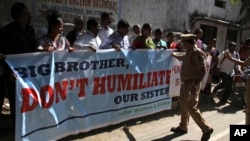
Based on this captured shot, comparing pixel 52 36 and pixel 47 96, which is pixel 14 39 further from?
pixel 47 96

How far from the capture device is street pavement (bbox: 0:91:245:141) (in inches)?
206

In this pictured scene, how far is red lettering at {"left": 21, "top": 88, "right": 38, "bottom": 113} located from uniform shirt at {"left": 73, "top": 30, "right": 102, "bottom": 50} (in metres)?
1.22

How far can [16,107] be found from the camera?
4.18 metres

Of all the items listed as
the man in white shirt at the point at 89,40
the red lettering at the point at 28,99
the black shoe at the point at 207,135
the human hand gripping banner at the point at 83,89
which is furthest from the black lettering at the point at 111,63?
the black shoe at the point at 207,135

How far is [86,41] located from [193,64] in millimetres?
1735

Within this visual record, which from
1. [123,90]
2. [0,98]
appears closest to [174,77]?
[123,90]

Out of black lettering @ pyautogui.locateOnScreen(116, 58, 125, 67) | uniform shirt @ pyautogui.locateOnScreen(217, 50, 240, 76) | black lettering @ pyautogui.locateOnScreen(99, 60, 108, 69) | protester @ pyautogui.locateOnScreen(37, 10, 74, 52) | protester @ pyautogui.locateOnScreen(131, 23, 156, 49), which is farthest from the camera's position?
uniform shirt @ pyautogui.locateOnScreen(217, 50, 240, 76)

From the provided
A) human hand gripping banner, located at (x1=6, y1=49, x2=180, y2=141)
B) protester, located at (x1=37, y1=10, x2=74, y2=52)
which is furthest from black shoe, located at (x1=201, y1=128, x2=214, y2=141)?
protester, located at (x1=37, y1=10, x2=74, y2=52)

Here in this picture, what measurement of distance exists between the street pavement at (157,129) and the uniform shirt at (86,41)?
A: 136cm

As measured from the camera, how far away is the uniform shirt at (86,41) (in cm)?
530

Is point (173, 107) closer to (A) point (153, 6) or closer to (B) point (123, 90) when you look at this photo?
(B) point (123, 90)

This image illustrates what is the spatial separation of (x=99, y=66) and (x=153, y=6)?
19.6 ft

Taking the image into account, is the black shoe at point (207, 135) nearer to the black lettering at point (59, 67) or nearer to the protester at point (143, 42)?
the protester at point (143, 42)

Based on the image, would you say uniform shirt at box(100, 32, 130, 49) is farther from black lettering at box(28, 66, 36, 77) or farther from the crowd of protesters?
black lettering at box(28, 66, 36, 77)
